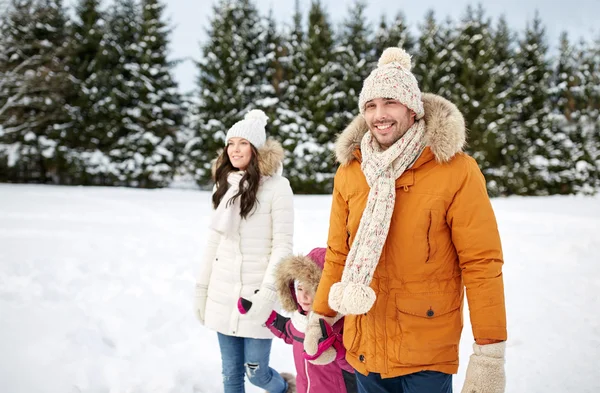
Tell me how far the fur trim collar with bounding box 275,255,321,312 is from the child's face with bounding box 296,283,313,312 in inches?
1.7

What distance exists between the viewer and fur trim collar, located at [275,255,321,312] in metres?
2.53

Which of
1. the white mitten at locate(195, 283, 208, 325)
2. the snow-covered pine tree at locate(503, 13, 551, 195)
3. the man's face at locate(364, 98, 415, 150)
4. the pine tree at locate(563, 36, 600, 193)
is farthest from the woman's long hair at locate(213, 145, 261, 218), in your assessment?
the pine tree at locate(563, 36, 600, 193)

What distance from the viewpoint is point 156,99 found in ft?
71.5

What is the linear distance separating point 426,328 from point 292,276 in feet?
3.35

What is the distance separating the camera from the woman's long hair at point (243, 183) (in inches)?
111

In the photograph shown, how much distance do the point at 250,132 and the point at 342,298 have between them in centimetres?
158

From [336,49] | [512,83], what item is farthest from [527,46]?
[336,49]

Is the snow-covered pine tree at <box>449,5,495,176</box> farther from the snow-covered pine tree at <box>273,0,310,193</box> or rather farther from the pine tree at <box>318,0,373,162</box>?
the snow-covered pine tree at <box>273,0,310,193</box>

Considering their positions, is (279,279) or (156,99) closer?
(279,279)

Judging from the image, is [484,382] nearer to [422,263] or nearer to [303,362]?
[422,263]

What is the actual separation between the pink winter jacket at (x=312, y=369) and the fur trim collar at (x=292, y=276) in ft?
0.32

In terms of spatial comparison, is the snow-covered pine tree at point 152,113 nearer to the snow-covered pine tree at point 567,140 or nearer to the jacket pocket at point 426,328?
the snow-covered pine tree at point 567,140

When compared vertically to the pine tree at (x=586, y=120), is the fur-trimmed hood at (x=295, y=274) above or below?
below

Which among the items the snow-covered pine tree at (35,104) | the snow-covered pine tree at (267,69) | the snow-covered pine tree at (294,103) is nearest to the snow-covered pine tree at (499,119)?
the snow-covered pine tree at (294,103)
